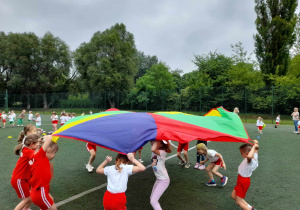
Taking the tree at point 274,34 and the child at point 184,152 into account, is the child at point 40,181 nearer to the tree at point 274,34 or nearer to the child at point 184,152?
the child at point 184,152

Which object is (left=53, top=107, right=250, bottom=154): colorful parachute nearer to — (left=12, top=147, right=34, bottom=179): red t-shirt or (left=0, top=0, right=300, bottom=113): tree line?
(left=12, top=147, right=34, bottom=179): red t-shirt

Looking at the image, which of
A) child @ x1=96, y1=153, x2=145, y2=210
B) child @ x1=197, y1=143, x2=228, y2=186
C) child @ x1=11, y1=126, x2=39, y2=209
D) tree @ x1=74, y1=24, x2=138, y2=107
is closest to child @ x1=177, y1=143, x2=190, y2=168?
child @ x1=197, y1=143, x2=228, y2=186

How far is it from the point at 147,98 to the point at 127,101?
3.04 meters

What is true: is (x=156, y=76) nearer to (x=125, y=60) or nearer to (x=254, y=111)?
(x=125, y=60)

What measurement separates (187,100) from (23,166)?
22.7 m

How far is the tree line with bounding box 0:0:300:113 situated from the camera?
2462 cm

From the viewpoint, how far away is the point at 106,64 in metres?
35.2

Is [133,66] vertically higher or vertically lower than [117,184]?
higher

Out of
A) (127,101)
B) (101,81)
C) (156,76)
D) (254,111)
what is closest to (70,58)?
(101,81)

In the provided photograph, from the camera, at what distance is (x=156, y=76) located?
39.5 meters

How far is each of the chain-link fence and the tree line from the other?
0.52 feet

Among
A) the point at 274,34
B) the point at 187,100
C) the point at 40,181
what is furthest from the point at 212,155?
the point at 274,34

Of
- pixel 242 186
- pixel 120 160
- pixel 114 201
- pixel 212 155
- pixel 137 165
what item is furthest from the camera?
pixel 212 155

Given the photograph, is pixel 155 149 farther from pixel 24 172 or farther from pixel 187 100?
pixel 187 100
